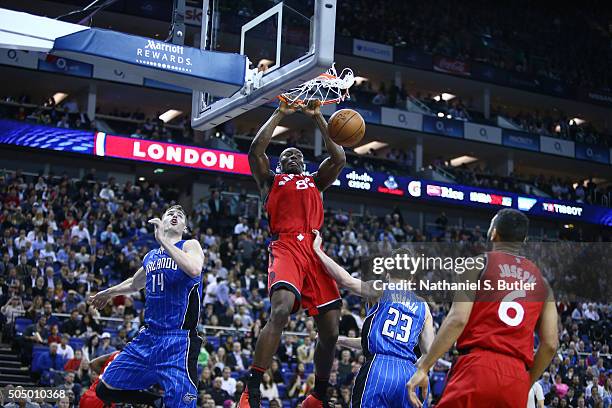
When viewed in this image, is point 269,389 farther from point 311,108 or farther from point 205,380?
point 311,108

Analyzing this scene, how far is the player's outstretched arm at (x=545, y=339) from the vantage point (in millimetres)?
4875

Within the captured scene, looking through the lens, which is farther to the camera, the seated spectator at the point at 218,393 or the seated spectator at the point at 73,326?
the seated spectator at the point at 73,326

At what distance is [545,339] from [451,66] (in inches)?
1181

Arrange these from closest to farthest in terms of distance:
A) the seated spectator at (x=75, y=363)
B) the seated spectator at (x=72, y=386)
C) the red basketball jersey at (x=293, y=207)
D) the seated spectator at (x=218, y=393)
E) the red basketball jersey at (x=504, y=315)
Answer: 1. the red basketball jersey at (x=504, y=315)
2. the red basketball jersey at (x=293, y=207)
3. the seated spectator at (x=72, y=386)
4. the seated spectator at (x=75, y=363)
5. the seated spectator at (x=218, y=393)

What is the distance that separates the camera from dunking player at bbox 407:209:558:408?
4656 millimetres

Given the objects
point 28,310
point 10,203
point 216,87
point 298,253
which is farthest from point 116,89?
point 298,253

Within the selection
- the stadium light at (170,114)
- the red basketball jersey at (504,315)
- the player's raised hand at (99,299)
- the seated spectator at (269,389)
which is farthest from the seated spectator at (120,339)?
the stadium light at (170,114)

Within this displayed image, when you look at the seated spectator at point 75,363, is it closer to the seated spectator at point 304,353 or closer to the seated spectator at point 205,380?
the seated spectator at point 205,380

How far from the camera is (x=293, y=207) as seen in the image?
7.11 m

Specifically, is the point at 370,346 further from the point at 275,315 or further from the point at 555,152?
the point at 555,152

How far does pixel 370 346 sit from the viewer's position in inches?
265

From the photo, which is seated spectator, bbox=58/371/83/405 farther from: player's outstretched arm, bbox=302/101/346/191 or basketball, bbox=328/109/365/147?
basketball, bbox=328/109/365/147

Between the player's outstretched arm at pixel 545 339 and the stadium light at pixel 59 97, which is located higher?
the stadium light at pixel 59 97

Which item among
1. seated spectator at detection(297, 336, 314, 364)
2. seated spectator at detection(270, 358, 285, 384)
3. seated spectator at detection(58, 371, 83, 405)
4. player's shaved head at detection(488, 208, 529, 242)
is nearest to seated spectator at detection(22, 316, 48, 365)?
seated spectator at detection(58, 371, 83, 405)
